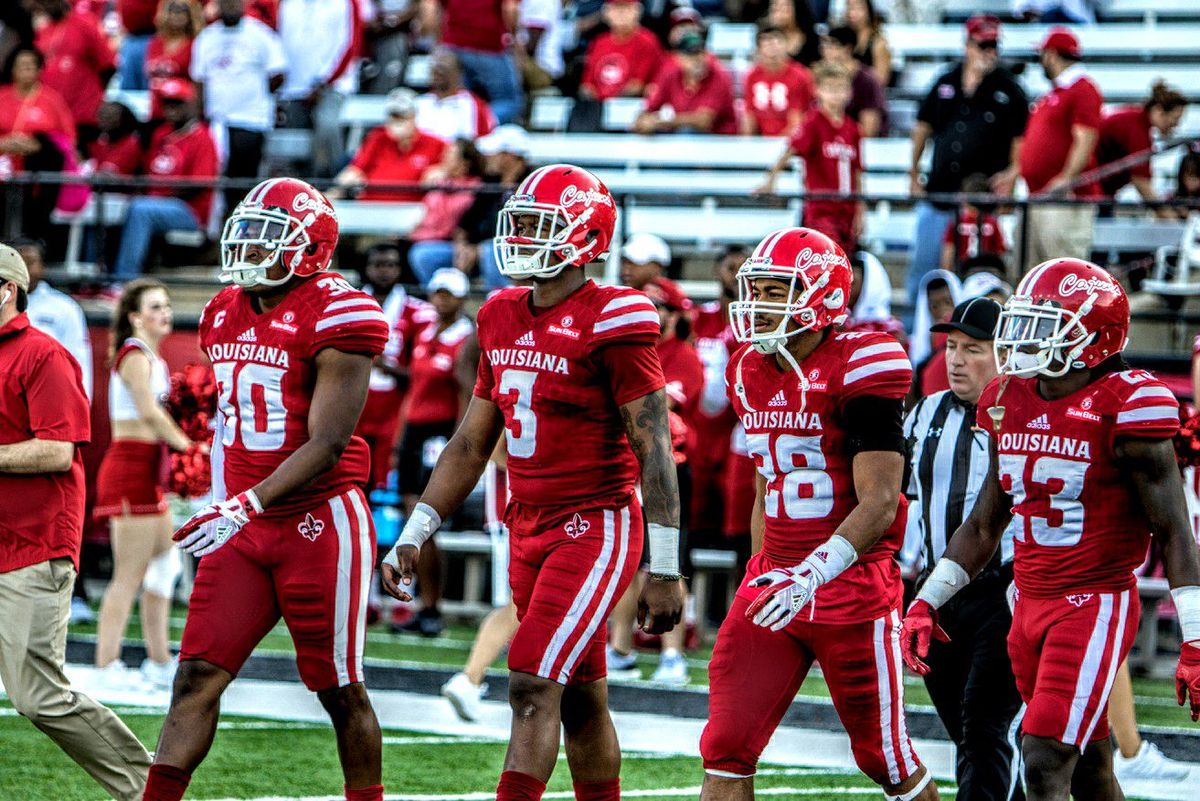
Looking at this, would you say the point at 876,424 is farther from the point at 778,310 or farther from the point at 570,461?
the point at 570,461

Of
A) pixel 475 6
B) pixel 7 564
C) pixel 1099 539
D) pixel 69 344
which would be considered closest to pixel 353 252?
pixel 475 6

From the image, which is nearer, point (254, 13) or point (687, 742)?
point (687, 742)

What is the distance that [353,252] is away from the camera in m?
12.9

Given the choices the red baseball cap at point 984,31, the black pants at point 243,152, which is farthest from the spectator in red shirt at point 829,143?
the black pants at point 243,152

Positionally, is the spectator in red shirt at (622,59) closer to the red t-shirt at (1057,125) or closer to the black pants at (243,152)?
the black pants at (243,152)

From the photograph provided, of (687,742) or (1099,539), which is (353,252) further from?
(1099,539)

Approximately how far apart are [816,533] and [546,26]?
402 inches

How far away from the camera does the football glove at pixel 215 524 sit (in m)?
5.06

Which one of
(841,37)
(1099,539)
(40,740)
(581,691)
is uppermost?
(841,37)

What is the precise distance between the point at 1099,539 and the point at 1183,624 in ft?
1.04

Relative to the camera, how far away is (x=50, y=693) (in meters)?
5.58

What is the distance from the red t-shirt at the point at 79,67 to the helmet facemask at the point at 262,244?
29.8 ft

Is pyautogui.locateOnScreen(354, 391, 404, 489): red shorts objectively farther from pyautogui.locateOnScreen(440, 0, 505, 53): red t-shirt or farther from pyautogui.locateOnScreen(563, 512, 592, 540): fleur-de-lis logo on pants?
pyautogui.locateOnScreen(563, 512, 592, 540): fleur-de-lis logo on pants

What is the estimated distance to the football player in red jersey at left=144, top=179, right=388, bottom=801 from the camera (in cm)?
517
